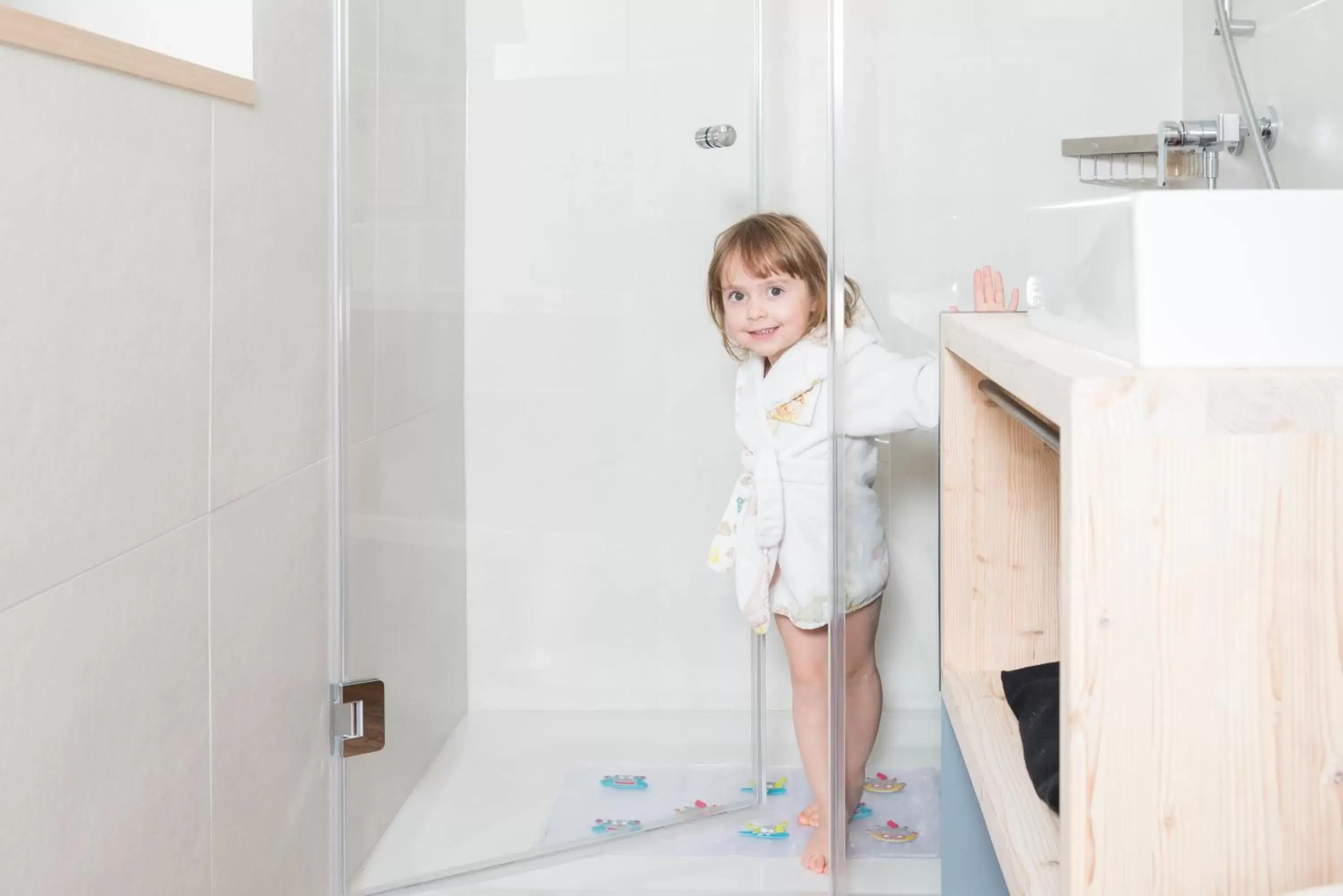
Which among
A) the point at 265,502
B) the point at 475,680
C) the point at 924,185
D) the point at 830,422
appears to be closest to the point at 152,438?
the point at 265,502

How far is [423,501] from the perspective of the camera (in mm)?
1830

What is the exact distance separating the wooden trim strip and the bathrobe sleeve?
0.90 m

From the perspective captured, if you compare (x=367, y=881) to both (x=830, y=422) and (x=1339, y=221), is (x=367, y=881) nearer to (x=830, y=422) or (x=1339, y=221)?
(x=830, y=422)

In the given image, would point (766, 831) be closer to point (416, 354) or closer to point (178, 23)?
point (416, 354)

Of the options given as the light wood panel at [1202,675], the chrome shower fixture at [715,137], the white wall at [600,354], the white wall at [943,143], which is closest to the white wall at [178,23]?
the white wall at [600,354]

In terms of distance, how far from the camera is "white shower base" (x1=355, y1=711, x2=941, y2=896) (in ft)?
5.82

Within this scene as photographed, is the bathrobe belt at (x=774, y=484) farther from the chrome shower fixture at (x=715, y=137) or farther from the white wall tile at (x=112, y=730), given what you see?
the white wall tile at (x=112, y=730)

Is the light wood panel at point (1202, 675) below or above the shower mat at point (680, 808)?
above

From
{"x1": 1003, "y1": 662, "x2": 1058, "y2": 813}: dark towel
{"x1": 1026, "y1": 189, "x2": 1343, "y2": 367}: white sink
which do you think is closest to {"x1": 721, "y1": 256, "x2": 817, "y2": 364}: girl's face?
{"x1": 1003, "y1": 662, "x2": 1058, "y2": 813}: dark towel

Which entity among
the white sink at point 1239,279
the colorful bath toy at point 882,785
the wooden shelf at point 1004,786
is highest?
the white sink at point 1239,279

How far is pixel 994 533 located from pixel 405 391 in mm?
963

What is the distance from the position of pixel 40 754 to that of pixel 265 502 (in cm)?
52

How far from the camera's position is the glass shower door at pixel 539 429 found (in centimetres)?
177

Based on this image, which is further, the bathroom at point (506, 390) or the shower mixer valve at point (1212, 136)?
the shower mixer valve at point (1212, 136)
